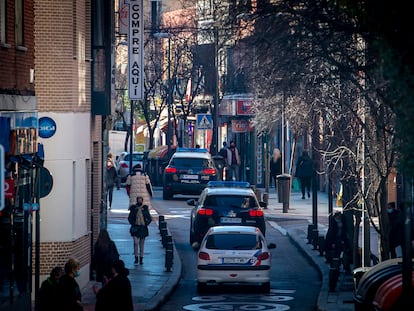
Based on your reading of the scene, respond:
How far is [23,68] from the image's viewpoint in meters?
21.1

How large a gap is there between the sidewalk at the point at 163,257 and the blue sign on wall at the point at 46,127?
3.25 meters

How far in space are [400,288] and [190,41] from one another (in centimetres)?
5047

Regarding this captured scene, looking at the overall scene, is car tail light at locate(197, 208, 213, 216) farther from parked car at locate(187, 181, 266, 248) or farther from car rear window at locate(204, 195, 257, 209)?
car rear window at locate(204, 195, 257, 209)

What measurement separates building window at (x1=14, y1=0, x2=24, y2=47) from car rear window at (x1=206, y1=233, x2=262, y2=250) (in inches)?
247

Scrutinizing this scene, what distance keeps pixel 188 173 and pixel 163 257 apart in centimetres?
1410

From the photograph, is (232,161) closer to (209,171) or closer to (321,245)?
(209,171)

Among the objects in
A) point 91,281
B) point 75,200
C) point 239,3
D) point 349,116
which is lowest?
point 91,281

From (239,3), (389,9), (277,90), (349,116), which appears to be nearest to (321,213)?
(349,116)

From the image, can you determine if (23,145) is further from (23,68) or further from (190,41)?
(190,41)

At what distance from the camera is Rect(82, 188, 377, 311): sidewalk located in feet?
75.7

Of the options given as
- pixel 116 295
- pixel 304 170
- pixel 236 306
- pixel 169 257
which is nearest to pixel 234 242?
pixel 236 306

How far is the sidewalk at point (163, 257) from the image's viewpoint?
23078 mm

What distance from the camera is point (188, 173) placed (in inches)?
1747

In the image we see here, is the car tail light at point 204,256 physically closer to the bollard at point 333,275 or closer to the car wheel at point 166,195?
the bollard at point 333,275
